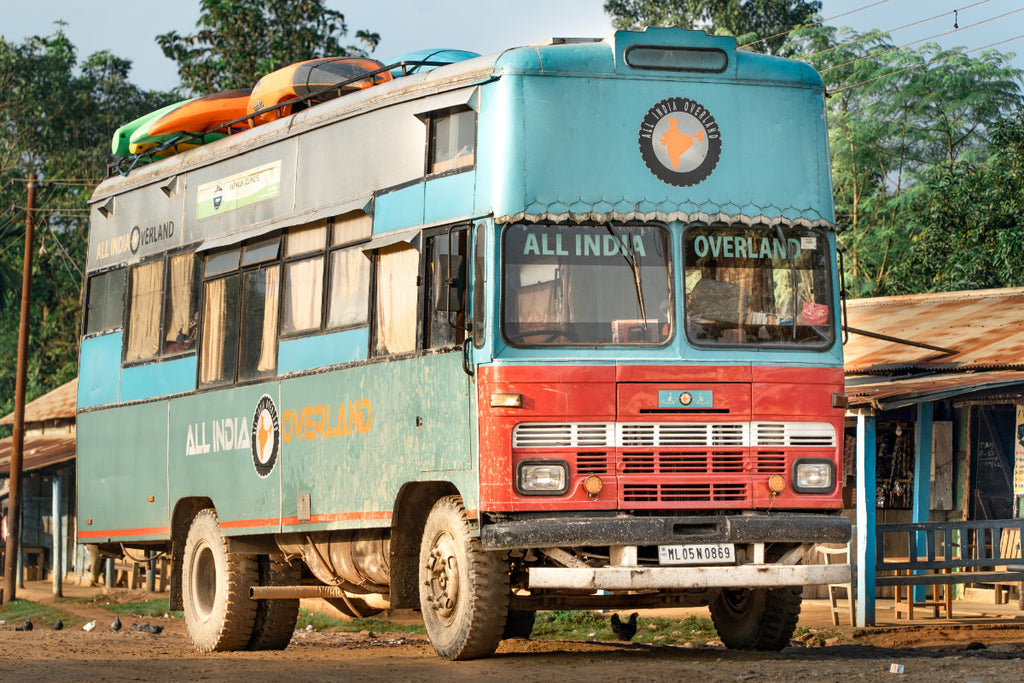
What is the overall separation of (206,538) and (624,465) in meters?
5.00

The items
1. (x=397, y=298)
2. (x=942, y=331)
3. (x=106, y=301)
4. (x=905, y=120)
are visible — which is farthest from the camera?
(x=905, y=120)

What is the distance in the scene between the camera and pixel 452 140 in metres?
10.1

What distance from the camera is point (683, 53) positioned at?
9.80 meters

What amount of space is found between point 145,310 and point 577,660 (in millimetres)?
5673

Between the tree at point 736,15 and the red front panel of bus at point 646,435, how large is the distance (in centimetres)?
3804

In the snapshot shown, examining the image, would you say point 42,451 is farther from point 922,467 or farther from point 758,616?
point 758,616

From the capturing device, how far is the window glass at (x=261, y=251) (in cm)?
1203

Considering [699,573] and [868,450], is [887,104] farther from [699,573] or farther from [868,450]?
[699,573]

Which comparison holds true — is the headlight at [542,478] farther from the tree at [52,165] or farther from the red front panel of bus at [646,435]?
the tree at [52,165]

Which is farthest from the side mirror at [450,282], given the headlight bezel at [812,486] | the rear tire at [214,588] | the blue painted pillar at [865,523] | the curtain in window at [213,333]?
the blue painted pillar at [865,523]

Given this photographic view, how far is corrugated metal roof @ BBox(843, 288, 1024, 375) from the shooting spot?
54.9 feet

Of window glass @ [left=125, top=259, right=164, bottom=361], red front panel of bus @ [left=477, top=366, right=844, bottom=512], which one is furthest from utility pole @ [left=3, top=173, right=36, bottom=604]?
red front panel of bus @ [left=477, top=366, right=844, bottom=512]

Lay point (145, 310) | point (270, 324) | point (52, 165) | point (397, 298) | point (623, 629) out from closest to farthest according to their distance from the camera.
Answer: point (397, 298) → point (270, 324) → point (145, 310) → point (623, 629) → point (52, 165)

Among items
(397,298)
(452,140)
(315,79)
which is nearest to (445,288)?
(397,298)
